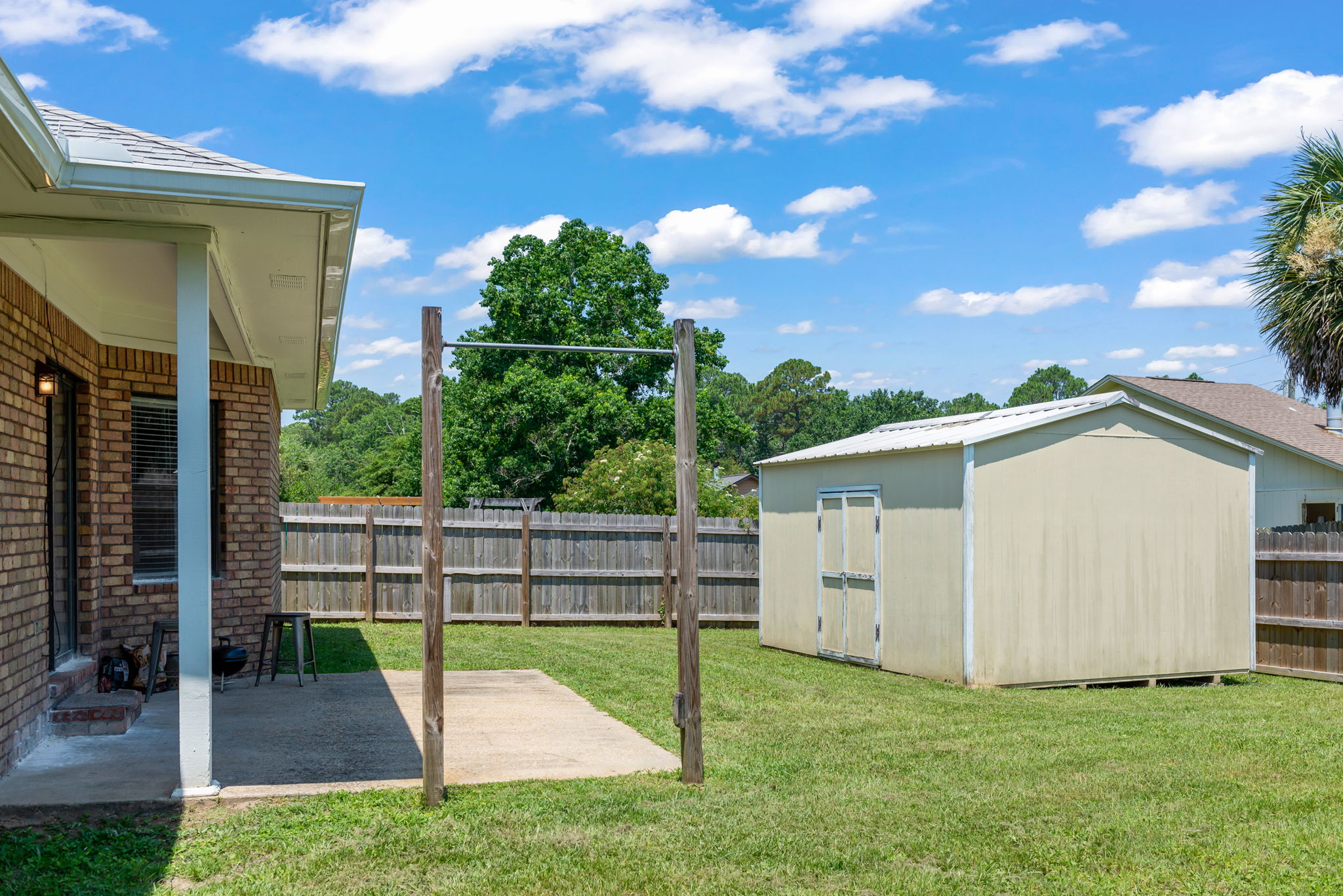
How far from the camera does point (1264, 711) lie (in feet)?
30.1

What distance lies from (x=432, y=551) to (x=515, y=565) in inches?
419

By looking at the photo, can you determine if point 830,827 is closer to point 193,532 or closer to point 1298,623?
point 193,532

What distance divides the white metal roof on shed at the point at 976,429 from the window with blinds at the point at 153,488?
6903 mm

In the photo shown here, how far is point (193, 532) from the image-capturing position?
5.28 meters

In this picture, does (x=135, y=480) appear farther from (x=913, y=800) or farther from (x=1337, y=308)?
(x=1337, y=308)

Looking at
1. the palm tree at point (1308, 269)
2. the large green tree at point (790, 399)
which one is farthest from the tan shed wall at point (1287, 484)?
the large green tree at point (790, 399)

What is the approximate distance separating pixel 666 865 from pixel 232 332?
224 inches

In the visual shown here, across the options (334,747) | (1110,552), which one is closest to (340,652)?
(334,747)

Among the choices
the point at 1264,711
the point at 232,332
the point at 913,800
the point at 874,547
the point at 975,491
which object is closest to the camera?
the point at 913,800

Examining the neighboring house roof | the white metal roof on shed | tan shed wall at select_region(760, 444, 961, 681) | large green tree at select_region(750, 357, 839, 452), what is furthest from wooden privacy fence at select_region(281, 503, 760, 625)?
large green tree at select_region(750, 357, 839, 452)

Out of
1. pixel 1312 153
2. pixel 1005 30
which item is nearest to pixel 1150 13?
pixel 1005 30

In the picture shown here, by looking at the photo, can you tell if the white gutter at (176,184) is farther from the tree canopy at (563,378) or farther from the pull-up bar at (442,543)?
the tree canopy at (563,378)

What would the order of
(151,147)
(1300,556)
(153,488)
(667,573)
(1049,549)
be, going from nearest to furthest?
(151,147) → (153,488) → (1049,549) → (1300,556) → (667,573)

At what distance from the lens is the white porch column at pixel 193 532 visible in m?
5.25
